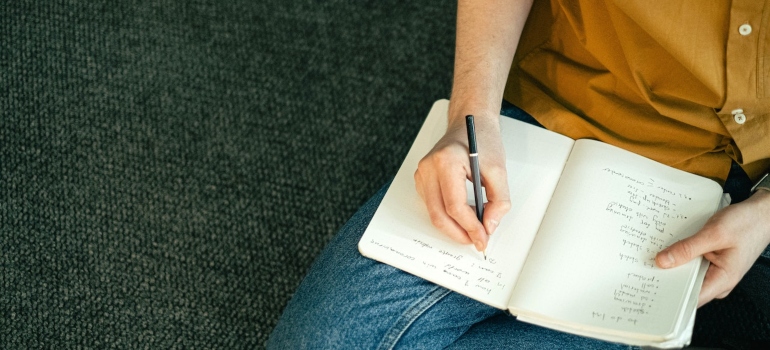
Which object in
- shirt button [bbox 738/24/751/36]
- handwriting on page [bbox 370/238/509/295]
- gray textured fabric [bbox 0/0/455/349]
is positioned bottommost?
gray textured fabric [bbox 0/0/455/349]

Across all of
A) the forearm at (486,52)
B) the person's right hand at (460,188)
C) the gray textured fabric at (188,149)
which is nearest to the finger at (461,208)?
the person's right hand at (460,188)

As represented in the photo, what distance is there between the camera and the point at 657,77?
0.75 m

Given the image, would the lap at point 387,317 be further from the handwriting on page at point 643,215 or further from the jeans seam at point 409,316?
the handwriting on page at point 643,215

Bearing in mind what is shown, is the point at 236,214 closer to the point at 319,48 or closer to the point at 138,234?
the point at 138,234

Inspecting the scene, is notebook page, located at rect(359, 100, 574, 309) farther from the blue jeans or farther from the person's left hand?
the person's left hand

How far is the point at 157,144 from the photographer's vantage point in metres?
1.25

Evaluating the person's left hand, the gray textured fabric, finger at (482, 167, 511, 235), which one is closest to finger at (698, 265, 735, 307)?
the person's left hand

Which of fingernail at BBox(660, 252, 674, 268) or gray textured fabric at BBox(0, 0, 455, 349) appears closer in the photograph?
fingernail at BBox(660, 252, 674, 268)

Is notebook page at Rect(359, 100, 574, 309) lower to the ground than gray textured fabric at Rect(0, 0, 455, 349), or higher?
higher

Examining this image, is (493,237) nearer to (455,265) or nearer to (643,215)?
(455,265)

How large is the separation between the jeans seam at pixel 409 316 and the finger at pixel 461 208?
75 millimetres

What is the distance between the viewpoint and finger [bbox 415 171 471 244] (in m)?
0.74

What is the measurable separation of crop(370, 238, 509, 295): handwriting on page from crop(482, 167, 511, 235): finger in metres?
0.04

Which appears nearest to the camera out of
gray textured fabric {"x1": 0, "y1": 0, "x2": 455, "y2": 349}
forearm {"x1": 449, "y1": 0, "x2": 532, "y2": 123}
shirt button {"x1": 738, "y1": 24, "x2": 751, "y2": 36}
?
shirt button {"x1": 738, "y1": 24, "x2": 751, "y2": 36}
